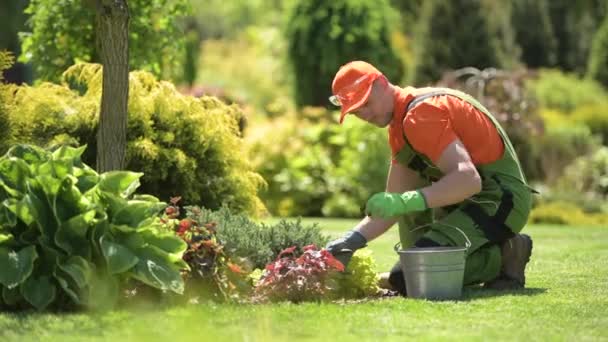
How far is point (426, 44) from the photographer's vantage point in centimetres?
2377

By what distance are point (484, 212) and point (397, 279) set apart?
64cm

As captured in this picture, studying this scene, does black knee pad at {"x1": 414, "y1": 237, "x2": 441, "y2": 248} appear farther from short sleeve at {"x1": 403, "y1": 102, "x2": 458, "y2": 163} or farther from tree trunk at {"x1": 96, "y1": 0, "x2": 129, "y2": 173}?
tree trunk at {"x1": 96, "y1": 0, "x2": 129, "y2": 173}

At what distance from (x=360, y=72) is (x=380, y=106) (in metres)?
0.23

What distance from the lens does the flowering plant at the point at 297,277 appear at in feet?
19.7

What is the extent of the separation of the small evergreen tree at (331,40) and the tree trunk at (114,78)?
13.1m

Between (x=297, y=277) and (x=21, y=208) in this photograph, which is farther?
(x=297, y=277)

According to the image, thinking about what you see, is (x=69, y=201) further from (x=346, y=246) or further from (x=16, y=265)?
(x=346, y=246)

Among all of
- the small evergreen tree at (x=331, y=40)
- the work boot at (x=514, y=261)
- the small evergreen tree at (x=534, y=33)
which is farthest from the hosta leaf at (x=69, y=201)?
the small evergreen tree at (x=534, y=33)

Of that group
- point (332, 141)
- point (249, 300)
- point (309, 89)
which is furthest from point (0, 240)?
point (309, 89)

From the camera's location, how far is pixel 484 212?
21.4ft

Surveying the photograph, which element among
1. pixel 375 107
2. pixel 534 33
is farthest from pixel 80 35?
pixel 534 33

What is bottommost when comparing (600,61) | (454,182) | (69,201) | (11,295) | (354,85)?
(11,295)

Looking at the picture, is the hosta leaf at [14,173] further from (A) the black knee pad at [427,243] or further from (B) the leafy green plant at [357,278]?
(A) the black knee pad at [427,243]

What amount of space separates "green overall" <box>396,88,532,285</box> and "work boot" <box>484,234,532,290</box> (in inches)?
1.7
